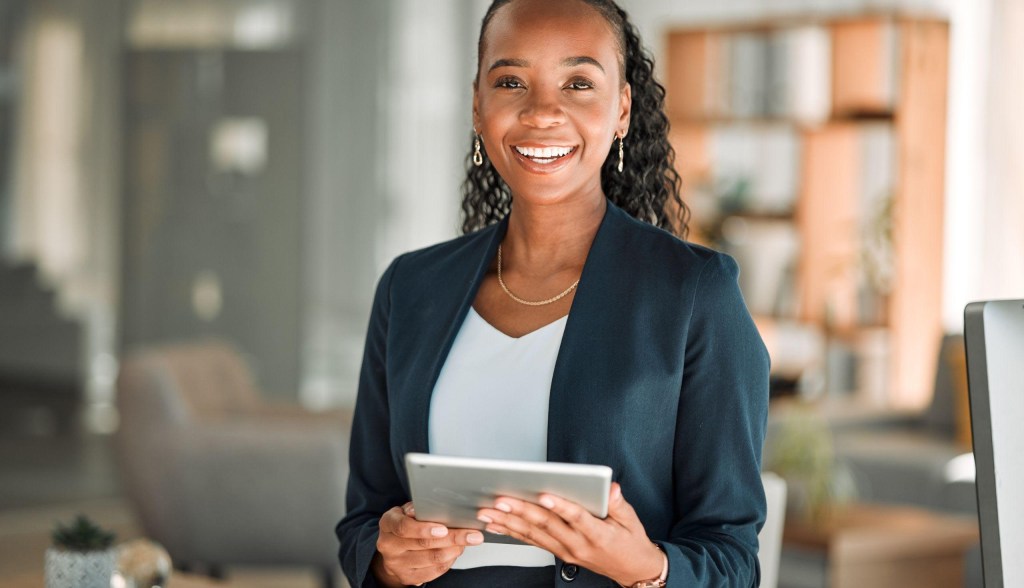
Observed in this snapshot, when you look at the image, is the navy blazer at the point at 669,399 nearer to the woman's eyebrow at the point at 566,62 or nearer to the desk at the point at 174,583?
the woman's eyebrow at the point at 566,62

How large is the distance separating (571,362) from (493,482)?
0.30m

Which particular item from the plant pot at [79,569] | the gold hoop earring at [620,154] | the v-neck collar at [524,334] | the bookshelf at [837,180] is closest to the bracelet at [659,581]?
the v-neck collar at [524,334]

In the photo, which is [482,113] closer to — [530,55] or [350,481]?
[530,55]

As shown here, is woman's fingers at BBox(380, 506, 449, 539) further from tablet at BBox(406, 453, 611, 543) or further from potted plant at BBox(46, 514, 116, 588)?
potted plant at BBox(46, 514, 116, 588)

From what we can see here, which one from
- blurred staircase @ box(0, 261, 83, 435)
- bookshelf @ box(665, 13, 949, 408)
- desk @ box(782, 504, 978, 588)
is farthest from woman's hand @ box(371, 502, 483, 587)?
bookshelf @ box(665, 13, 949, 408)

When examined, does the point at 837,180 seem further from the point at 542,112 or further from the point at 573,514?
the point at 573,514

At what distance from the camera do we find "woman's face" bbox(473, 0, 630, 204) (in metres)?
1.53

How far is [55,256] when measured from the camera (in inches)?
228

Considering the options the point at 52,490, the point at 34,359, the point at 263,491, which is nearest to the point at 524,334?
the point at 263,491

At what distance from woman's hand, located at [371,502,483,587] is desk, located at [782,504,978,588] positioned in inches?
97.1

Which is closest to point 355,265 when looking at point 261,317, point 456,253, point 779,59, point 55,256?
point 261,317

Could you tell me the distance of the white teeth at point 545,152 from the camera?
60.7 inches

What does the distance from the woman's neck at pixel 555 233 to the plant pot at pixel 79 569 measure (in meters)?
0.91

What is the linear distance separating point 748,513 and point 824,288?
4.94 m
